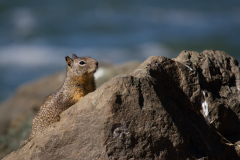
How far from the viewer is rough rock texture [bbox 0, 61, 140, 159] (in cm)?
1039

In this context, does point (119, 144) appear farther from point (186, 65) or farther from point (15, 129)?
point (15, 129)

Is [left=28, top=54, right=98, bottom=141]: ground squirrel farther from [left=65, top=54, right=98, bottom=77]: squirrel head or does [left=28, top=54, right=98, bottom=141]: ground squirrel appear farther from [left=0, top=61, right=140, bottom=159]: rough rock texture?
[left=0, top=61, right=140, bottom=159]: rough rock texture

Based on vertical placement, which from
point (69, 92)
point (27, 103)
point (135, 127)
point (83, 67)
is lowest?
point (135, 127)

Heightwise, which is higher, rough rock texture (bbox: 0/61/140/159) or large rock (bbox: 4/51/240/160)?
rough rock texture (bbox: 0/61/140/159)

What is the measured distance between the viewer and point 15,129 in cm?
1074

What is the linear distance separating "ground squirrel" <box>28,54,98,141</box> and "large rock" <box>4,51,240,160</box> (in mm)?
892

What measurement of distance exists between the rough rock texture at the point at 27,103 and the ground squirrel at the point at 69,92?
13.8 feet

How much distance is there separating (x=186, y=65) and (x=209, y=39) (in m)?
15.5

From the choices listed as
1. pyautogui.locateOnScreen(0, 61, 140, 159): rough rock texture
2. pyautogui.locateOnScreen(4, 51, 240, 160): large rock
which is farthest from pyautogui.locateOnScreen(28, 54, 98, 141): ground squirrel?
pyautogui.locateOnScreen(0, 61, 140, 159): rough rock texture

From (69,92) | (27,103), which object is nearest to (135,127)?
(69,92)

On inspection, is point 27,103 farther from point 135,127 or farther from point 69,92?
point 135,127

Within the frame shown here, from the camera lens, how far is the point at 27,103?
44.4 ft

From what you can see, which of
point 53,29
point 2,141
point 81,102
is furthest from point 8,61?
point 81,102

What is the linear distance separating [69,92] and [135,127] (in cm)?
191
